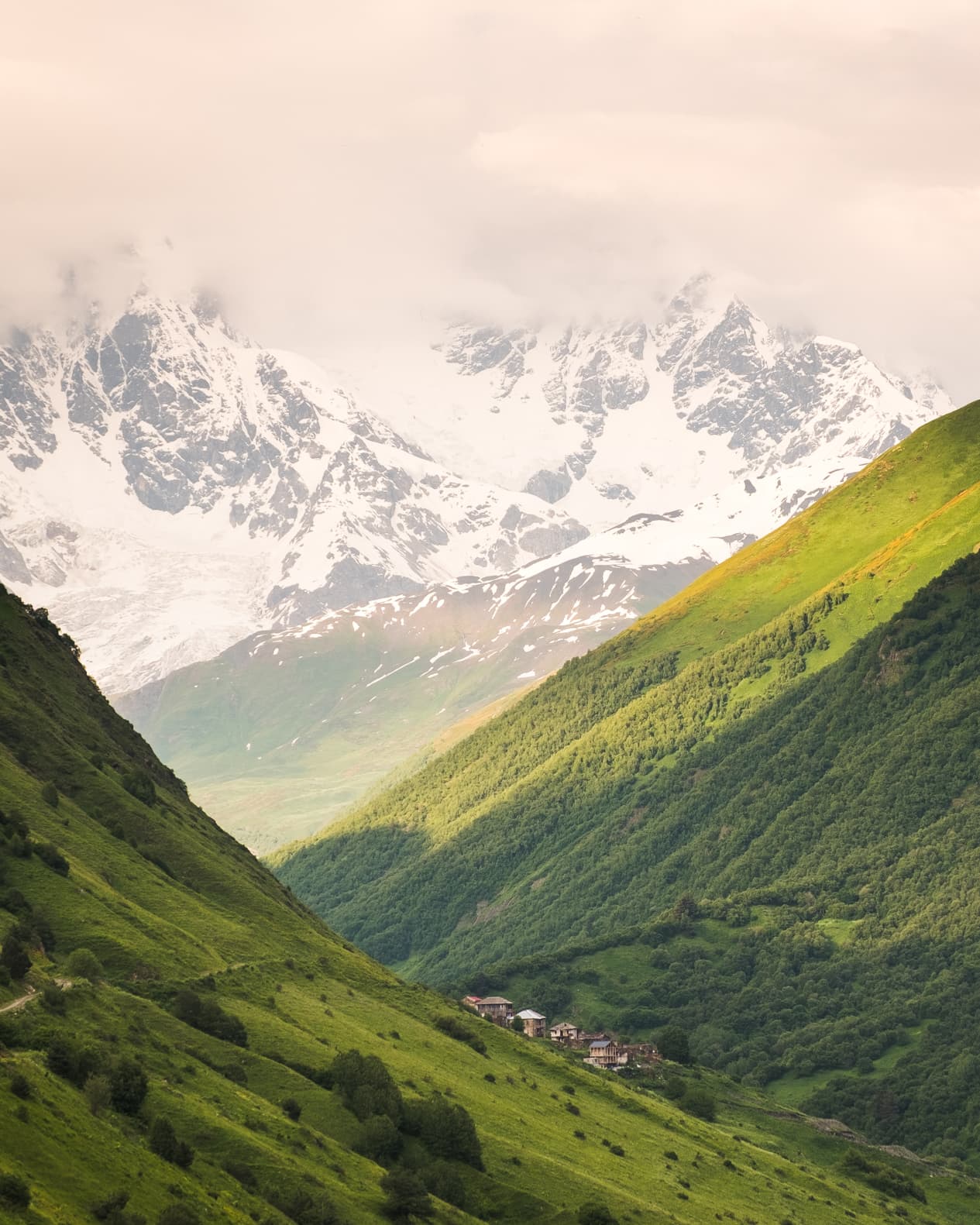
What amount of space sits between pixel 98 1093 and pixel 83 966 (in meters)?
34.9

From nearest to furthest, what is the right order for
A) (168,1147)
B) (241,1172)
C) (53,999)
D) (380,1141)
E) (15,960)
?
(168,1147) → (241,1172) → (53,999) → (15,960) → (380,1141)

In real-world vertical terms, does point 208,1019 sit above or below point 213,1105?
above

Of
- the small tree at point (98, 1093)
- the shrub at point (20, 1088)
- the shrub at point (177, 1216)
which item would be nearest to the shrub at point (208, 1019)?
the small tree at point (98, 1093)

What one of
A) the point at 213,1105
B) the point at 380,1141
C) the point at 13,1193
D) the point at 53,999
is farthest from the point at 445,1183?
the point at 13,1193

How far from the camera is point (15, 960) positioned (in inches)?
5586

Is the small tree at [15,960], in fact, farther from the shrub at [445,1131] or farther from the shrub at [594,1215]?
the shrub at [594,1215]

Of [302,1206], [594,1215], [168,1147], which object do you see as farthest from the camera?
[594,1215]

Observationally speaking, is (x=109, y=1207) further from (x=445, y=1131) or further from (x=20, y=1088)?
(x=445, y=1131)

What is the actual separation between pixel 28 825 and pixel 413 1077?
46724mm

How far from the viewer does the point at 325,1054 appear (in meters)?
172

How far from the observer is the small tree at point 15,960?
141500 mm

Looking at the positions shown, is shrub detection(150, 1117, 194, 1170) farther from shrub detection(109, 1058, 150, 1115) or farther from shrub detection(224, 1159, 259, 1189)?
shrub detection(224, 1159, 259, 1189)

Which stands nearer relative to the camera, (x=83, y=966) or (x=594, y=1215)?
(x=83, y=966)

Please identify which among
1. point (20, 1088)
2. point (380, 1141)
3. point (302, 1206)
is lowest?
point (302, 1206)
